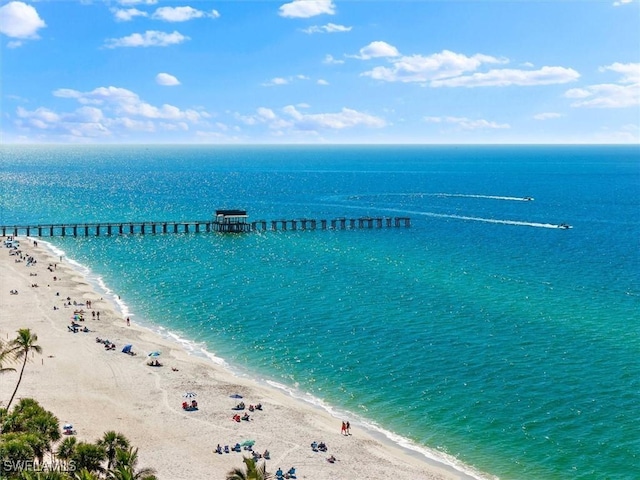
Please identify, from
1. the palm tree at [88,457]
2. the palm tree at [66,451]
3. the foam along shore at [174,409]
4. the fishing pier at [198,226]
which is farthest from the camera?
the fishing pier at [198,226]

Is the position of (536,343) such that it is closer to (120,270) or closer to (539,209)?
(120,270)

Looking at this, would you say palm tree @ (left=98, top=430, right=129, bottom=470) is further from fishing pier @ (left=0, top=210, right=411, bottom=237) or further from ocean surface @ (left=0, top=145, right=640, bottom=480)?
fishing pier @ (left=0, top=210, right=411, bottom=237)

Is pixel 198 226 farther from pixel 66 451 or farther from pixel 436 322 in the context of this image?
pixel 66 451

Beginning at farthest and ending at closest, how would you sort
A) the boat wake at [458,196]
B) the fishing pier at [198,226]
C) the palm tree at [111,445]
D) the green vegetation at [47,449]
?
the boat wake at [458,196], the fishing pier at [198,226], the palm tree at [111,445], the green vegetation at [47,449]

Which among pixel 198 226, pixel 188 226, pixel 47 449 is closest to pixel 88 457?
pixel 47 449

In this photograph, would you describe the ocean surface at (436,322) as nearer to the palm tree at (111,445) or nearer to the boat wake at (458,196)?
the palm tree at (111,445)

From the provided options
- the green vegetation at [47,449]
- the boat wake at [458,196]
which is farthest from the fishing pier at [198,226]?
the green vegetation at [47,449]

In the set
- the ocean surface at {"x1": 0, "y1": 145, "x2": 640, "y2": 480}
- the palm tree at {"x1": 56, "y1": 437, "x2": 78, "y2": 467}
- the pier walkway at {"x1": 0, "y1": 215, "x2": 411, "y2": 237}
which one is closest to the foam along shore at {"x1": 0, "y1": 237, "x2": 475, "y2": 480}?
the ocean surface at {"x1": 0, "y1": 145, "x2": 640, "y2": 480}
